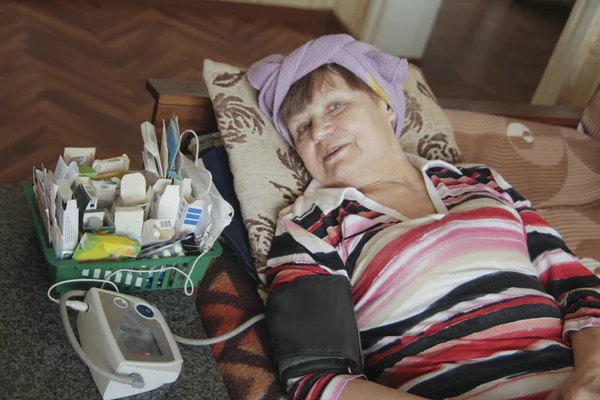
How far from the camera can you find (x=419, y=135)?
1757mm

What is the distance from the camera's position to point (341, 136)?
1.37 meters

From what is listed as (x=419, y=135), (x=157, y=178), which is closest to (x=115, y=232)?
(x=157, y=178)

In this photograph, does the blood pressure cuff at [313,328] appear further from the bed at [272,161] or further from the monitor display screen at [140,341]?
the monitor display screen at [140,341]

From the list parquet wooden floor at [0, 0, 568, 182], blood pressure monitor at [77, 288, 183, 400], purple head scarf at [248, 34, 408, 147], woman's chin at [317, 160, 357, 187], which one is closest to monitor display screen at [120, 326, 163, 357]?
blood pressure monitor at [77, 288, 183, 400]

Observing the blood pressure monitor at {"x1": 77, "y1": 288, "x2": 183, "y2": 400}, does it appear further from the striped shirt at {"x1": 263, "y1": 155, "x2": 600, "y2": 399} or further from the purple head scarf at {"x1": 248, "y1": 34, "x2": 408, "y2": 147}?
the purple head scarf at {"x1": 248, "y1": 34, "x2": 408, "y2": 147}

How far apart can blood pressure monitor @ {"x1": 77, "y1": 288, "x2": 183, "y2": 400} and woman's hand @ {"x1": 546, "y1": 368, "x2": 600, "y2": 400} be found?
0.63 metres

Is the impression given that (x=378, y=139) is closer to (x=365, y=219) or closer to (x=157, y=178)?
(x=365, y=219)

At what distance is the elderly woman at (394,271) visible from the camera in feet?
3.67

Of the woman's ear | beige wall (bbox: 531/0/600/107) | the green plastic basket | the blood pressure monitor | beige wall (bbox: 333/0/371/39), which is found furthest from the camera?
beige wall (bbox: 333/0/371/39)

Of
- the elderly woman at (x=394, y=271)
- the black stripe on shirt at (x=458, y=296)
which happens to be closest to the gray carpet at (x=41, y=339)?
the elderly woman at (x=394, y=271)

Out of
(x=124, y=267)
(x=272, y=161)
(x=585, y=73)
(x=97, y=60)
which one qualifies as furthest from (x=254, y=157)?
(x=585, y=73)

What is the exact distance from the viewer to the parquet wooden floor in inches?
95.0

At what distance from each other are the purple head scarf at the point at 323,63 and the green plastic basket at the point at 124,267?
43 centimetres

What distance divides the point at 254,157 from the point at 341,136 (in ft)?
0.75
